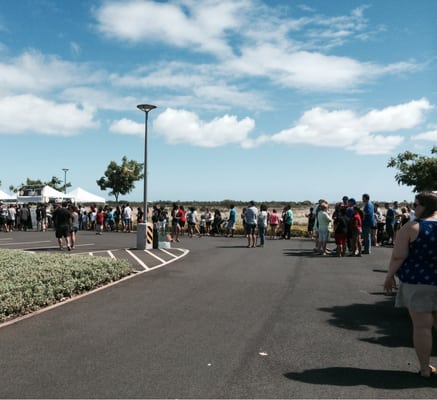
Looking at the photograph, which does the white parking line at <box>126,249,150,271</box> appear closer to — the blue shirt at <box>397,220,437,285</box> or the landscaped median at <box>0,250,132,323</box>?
the landscaped median at <box>0,250,132,323</box>

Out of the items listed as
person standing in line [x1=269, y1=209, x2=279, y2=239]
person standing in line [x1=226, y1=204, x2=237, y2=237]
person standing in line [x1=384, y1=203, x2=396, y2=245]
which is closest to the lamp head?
person standing in line [x1=226, y1=204, x2=237, y2=237]

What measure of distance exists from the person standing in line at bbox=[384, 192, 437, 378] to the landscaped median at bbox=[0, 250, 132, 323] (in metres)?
5.28

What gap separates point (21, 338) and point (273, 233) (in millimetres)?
19422

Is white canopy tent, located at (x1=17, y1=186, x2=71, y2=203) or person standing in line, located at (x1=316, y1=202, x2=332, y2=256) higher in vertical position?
white canopy tent, located at (x1=17, y1=186, x2=71, y2=203)

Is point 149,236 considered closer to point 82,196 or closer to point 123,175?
point 82,196

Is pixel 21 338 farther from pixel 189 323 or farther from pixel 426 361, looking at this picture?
pixel 426 361

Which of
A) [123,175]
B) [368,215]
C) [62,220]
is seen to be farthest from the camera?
[123,175]

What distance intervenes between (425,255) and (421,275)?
19cm

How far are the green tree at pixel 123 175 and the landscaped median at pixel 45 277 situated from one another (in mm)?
56194

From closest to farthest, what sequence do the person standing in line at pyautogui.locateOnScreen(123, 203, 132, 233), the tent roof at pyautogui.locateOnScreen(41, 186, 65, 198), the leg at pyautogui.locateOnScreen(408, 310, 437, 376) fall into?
the leg at pyautogui.locateOnScreen(408, 310, 437, 376), the person standing in line at pyautogui.locateOnScreen(123, 203, 132, 233), the tent roof at pyautogui.locateOnScreen(41, 186, 65, 198)

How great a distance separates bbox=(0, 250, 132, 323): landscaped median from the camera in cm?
672

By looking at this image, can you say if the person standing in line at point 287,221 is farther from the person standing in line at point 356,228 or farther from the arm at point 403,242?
the arm at point 403,242

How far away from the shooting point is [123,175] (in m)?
65.8

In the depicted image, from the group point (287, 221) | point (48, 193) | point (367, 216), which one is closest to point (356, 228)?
point (367, 216)
